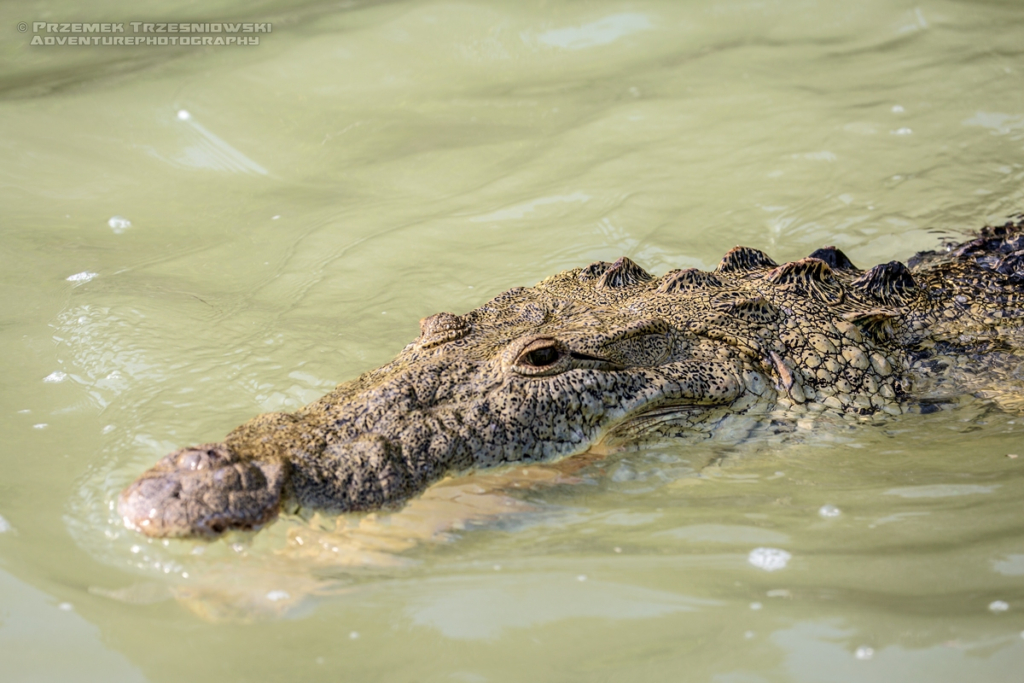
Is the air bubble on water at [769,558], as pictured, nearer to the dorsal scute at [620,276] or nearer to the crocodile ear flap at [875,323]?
the crocodile ear flap at [875,323]

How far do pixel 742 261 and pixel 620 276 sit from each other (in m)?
0.79

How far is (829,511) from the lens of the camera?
13.7 feet

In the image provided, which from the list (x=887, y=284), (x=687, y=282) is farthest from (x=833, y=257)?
(x=687, y=282)

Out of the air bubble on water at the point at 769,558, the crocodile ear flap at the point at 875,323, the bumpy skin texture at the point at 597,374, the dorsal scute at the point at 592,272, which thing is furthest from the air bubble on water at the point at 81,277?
the crocodile ear flap at the point at 875,323

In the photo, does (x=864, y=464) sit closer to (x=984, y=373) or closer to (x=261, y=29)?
(x=984, y=373)

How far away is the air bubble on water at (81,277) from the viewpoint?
6.26 m

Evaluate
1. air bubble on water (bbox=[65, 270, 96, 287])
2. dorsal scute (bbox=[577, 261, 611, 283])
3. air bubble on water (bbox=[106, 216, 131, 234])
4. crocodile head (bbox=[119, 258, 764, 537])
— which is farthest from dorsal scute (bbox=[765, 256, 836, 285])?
air bubble on water (bbox=[106, 216, 131, 234])

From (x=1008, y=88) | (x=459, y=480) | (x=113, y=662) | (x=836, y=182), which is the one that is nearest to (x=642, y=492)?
(x=459, y=480)

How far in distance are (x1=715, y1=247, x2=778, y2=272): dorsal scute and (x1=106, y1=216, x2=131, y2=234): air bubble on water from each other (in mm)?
4733

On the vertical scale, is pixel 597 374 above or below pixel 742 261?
below

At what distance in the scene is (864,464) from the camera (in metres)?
4.57

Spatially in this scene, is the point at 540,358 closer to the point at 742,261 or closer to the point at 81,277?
the point at 742,261

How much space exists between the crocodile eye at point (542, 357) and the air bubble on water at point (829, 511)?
4.74ft

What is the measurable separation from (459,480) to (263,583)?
1022 mm
